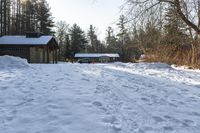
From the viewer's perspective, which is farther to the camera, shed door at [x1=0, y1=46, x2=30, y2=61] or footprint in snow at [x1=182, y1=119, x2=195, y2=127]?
shed door at [x1=0, y1=46, x2=30, y2=61]

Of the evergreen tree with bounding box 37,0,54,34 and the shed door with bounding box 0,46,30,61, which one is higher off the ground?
the evergreen tree with bounding box 37,0,54,34

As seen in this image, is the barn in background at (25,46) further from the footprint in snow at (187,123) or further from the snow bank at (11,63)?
the footprint in snow at (187,123)

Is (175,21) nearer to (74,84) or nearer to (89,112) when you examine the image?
(74,84)

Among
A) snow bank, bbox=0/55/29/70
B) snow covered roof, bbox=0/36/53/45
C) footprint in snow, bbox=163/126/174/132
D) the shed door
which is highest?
snow covered roof, bbox=0/36/53/45

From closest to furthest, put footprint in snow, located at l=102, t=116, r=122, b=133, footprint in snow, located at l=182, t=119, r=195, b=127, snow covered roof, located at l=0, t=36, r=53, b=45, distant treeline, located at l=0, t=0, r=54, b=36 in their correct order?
1. footprint in snow, located at l=102, t=116, r=122, b=133
2. footprint in snow, located at l=182, t=119, r=195, b=127
3. snow covered roof, located at l=0, t=36, r=53, b=45
4. distant treeline, located at l=0, t=0, r=54, b=36

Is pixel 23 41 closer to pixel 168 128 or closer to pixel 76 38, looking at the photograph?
pixel 168 128

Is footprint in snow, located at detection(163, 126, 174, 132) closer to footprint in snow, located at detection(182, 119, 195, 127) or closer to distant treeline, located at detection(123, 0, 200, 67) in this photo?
footprint in snow, located at detection(182, 119, 195, 127)

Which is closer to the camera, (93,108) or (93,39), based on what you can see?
(93,108)

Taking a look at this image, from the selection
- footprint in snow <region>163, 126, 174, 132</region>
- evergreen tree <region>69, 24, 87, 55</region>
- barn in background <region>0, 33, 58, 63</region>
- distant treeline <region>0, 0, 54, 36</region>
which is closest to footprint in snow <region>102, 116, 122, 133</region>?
footprint in snow <region>163, 126, 174, 132</region>

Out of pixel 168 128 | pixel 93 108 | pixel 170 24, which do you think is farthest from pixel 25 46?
pixel 168 128

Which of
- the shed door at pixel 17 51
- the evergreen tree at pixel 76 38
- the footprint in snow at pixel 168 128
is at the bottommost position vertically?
the footprint in snow at pixel 168 128

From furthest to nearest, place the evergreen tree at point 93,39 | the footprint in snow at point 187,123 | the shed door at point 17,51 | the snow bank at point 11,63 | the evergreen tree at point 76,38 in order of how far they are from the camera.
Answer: the evergreen tree at point 93,39 → the evergreen tree at point 76,38 → the shed door at point 17,51 → the snow bank at point 11,63 → the footprint in snow at point 187,123

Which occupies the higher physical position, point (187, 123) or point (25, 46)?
point (25, 46)

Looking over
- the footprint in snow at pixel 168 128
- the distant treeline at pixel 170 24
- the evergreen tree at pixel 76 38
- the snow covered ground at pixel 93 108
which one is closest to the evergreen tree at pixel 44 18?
the evergreen tree at pixel 76 38
